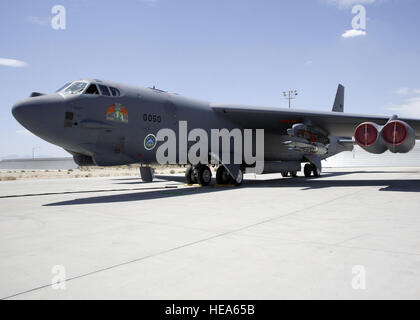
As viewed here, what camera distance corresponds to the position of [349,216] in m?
6.09

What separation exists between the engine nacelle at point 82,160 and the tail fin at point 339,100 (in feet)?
58.7

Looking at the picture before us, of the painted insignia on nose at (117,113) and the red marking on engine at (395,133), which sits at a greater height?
the painted insignia on nose at (117,113)

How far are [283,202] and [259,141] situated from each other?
8.00 m

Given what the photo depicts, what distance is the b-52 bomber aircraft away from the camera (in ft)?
31.2

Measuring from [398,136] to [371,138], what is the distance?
78cm

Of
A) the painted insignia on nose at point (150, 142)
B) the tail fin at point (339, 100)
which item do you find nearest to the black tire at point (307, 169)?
the tail fin at point (339, 100)

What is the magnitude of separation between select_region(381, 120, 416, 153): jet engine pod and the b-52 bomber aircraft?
0.03 m

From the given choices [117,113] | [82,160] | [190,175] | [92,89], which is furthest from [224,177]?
[92,89]

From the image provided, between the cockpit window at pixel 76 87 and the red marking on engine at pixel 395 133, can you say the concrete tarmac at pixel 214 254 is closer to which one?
the cockpit window at pixel 76 87

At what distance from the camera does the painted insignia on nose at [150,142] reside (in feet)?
38.3

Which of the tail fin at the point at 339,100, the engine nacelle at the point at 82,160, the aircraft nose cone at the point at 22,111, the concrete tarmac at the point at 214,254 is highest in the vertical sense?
the tail fin at the point at 339,100

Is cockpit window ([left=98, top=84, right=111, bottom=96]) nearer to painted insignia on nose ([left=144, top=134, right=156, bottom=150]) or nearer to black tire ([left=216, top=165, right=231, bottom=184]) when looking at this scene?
painted insignia on nose ([left=144, top=134, right=156, bottom=150])

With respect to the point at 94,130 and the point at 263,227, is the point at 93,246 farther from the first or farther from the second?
the point at 94,130
